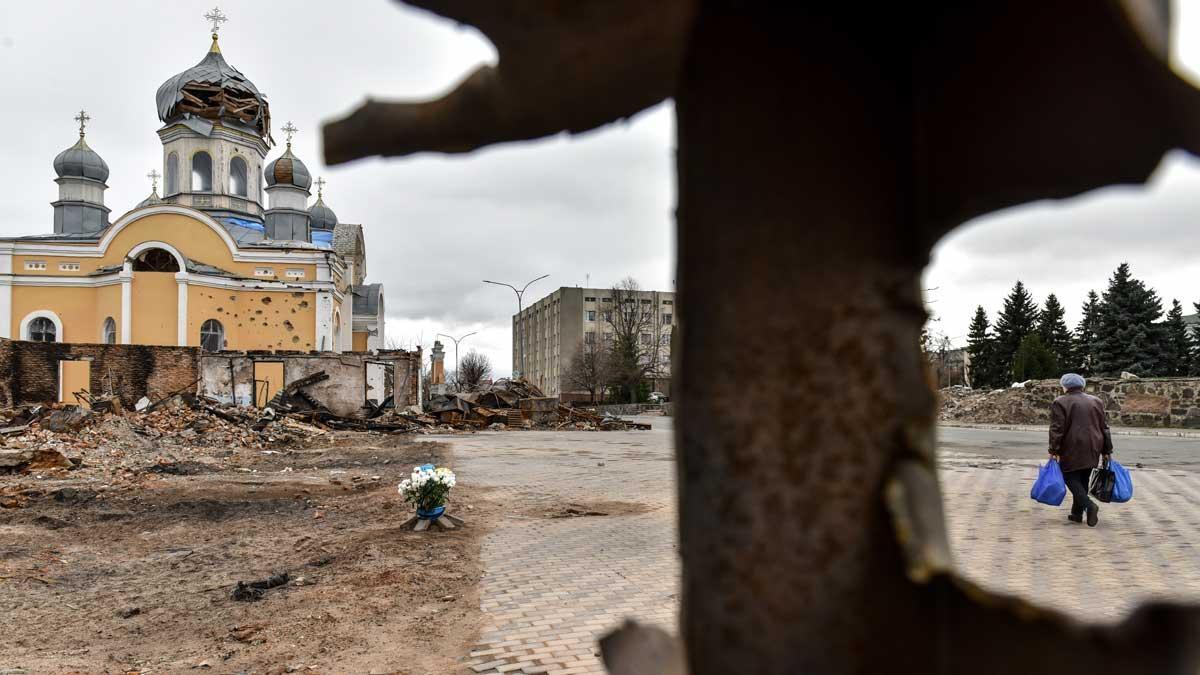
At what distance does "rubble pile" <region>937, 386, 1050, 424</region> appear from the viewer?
3241cm

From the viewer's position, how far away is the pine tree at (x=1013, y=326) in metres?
48.8

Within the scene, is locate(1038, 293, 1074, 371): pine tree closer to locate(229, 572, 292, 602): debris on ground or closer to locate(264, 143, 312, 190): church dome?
locate(264, 143, 312, 190): church dome

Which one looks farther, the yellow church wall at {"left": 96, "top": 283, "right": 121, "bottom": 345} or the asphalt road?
the yellow church wall at {"left": 96, "top": 283, "right": 121, "bottom": 345}

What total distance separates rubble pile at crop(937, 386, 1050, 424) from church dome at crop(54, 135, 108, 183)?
41196mm

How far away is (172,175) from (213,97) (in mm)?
4495

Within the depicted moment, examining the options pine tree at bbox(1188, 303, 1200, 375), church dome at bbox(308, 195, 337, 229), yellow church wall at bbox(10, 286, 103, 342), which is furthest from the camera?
church dome at bbox(308, 195, 337, 229)

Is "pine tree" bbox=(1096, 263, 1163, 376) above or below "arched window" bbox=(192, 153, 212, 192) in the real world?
below

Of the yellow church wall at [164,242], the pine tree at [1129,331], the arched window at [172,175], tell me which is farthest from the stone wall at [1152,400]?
the arched window at [172,175]

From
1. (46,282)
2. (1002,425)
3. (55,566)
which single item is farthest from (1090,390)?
(46,282)

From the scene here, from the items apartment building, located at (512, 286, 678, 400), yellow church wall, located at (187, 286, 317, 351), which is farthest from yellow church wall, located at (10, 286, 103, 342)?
apartment building, located at (512, 286, 678, 400)

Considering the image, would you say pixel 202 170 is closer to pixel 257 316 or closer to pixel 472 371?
pixel 257 316

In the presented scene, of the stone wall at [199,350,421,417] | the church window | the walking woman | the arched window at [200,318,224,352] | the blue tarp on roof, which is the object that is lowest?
the walking woman

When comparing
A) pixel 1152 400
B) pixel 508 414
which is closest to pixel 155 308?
pixel 508 414

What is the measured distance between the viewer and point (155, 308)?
1336 inches
